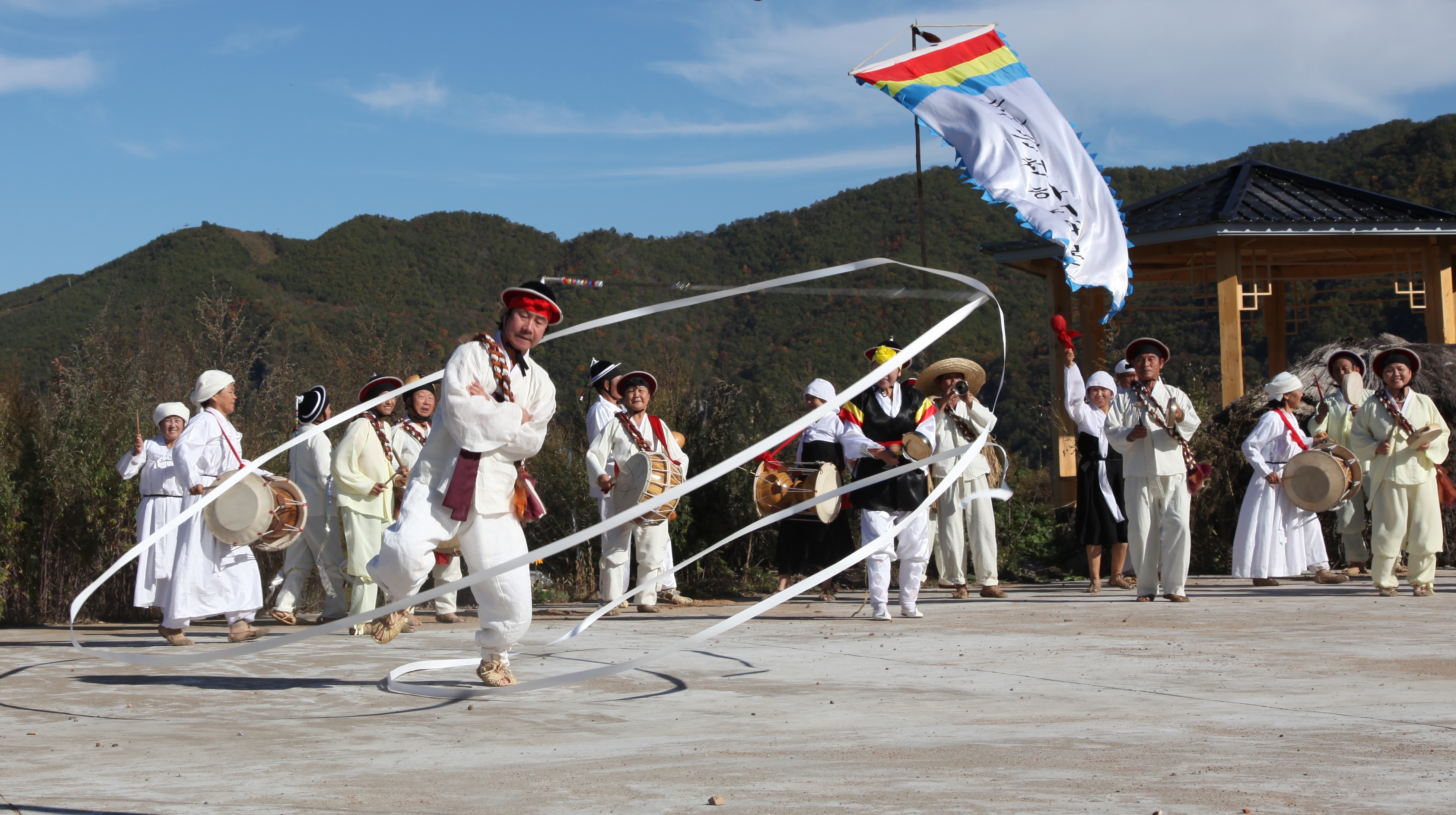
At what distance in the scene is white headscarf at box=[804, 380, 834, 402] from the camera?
10.5 metres

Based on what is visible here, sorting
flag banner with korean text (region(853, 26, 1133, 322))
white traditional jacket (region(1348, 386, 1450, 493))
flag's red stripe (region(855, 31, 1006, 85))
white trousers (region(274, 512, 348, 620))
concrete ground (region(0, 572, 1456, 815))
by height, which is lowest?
concrete ground (region(0, 572, 1456, 815))

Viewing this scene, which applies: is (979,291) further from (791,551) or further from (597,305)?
(597,305)

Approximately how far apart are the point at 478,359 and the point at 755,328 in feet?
130

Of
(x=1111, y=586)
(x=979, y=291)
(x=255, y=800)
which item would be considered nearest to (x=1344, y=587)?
(x=1111, y=586)

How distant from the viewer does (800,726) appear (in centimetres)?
520

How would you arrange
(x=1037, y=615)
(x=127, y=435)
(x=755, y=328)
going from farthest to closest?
(x=755, y=328) < (x=127, y=435) < (x=1037, y=615)

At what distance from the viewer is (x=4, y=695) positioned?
618cm

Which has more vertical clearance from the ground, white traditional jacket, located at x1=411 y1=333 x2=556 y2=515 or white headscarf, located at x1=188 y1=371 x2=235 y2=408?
white headscarf, located at x1=188 y1=371 x2=235 y2=408

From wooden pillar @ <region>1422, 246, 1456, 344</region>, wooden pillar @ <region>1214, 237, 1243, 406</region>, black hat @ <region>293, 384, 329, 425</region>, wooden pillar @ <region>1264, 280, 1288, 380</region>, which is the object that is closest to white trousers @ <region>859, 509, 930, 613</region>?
black hat @ <region>293, 384, 329, 425</region>

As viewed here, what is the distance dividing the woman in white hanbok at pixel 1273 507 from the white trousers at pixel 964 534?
2.22 meters

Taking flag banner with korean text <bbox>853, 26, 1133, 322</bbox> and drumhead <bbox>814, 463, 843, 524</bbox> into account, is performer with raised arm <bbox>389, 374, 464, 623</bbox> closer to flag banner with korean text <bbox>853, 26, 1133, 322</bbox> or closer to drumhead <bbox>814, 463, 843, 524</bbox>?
drumhead <bbox>814, 463, 843, 524</bbox>

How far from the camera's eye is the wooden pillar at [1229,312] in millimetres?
14867

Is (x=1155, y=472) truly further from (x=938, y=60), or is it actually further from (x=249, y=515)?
(x=249, y=515)

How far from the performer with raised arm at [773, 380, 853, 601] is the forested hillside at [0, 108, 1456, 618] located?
3.49 feet
